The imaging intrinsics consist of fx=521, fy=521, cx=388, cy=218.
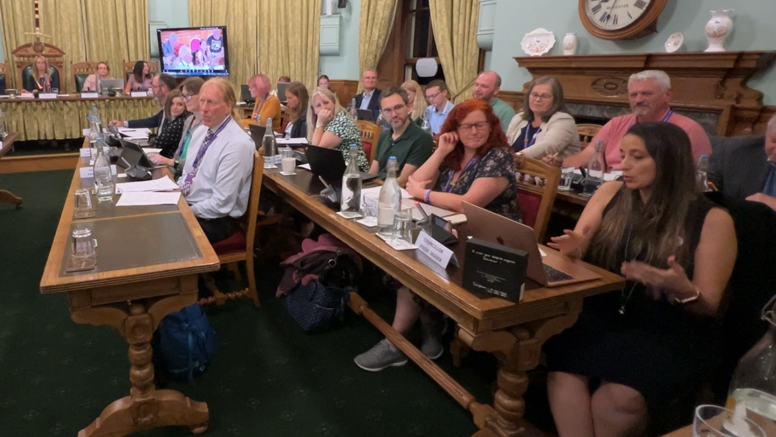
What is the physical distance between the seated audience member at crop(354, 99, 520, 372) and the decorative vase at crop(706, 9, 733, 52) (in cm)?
210

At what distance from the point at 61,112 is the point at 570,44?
539 cm

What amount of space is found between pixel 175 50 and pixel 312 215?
691 centimetres

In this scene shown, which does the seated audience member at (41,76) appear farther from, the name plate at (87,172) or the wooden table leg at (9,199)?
the name plate at (87,172)

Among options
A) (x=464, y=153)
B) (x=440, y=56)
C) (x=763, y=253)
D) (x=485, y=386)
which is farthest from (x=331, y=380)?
(x=440, y=56)

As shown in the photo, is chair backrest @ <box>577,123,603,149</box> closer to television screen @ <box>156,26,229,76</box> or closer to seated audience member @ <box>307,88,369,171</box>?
seated audience member @ <box>307,88,369,171</box>

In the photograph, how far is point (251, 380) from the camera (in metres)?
2.01

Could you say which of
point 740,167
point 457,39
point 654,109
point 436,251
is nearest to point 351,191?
point 436,251

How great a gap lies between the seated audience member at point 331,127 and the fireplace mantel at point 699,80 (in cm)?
193

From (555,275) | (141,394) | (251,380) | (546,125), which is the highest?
(546,125)

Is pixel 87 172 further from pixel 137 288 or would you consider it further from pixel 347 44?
pixel 347 44

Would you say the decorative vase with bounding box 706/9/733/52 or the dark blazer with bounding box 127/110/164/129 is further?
the dark blazer with bounding box 127/110/164/129

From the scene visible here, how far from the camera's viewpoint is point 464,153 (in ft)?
7.11

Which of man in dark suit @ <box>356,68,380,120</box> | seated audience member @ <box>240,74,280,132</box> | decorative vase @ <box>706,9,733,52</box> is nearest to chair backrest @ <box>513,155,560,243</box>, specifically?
decorative vase @ <box>706,9,733,52</box>

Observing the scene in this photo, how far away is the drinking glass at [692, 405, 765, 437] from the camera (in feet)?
2.34
